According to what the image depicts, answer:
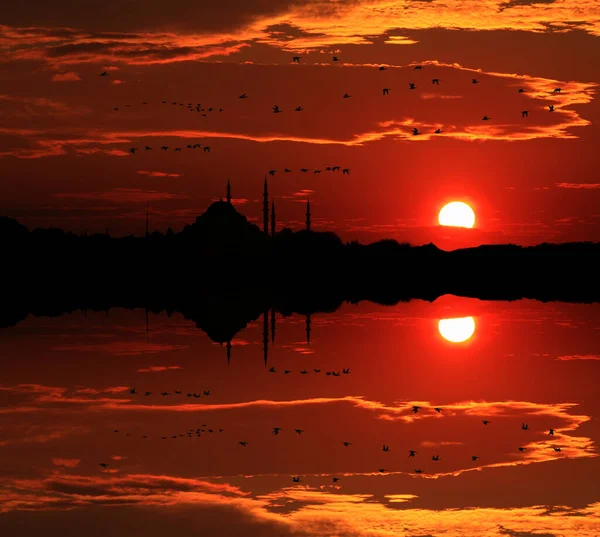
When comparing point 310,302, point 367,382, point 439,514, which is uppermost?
point 310,302

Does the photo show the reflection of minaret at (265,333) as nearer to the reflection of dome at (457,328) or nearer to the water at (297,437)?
the water at (297,437)

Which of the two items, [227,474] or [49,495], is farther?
[227,474]

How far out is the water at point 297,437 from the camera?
24.0m

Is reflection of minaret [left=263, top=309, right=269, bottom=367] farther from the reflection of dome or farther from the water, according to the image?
the reflection of dome

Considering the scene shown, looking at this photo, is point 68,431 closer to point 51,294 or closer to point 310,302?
point 310,302

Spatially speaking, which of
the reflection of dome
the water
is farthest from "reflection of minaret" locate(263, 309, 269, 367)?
the reflection of dome

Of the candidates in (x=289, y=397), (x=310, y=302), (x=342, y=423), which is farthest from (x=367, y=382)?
(x=310, y=302)

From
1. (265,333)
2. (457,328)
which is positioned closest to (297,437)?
(265,333)

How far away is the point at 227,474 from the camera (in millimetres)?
27344

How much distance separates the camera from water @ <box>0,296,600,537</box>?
24.0 meters

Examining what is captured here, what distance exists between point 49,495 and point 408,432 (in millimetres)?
10769

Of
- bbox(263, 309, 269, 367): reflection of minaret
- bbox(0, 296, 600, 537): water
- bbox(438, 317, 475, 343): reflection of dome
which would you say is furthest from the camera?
bbox(438, 317, 475, 343): reflection of dome

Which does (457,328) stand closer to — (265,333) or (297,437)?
(265,333)

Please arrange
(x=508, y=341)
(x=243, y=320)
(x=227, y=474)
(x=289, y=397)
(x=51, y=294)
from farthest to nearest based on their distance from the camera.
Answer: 1. (x=51, y=294)
2. (x=243, y=320)
3. (x=508, y=341)
4. (x=289, y=397)
5. (x=227, y=474)
